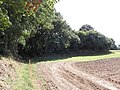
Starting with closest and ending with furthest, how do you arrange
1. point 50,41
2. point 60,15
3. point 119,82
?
1. point 119,82
2. point 50,41
3. point 60,15

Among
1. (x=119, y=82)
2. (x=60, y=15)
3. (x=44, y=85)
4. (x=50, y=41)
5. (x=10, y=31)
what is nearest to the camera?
(x=44, y=85)

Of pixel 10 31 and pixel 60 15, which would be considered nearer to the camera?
pixel 10 31

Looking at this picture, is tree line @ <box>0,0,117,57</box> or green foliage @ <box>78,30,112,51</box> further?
green foliage @ <box>78,30,112,51</box>

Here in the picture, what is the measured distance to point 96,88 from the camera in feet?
74.0

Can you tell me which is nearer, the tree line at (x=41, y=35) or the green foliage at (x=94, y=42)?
the tree line at (x=41, y=35)

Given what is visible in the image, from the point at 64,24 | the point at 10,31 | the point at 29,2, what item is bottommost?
the point at 29,2

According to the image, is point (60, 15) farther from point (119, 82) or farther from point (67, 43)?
→ point (119, 82)

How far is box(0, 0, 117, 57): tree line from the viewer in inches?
1268

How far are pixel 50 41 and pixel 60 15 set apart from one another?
6.85m

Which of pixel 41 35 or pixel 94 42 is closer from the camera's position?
pixel 41 35

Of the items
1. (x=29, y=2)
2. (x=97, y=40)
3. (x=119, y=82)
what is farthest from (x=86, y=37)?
(x=29, y=2)

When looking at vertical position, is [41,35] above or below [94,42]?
above

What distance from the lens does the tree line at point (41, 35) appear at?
32.2 metres

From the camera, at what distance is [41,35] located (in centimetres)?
5825
